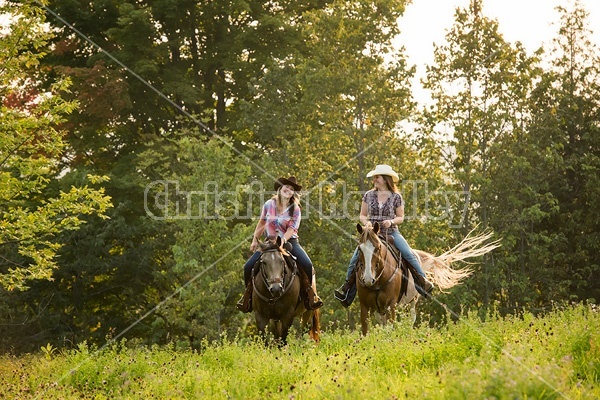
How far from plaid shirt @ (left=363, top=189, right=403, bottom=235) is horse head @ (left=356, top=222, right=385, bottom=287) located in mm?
718

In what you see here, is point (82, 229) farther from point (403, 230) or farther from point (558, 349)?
point (558, 349)

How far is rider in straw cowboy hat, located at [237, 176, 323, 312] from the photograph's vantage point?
12609 millimetres

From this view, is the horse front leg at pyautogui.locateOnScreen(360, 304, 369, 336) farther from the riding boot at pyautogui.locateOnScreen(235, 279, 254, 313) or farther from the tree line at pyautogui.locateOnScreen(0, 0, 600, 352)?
the tree line at pyautogui.locateOnScreen(0, 0, 600, 352)

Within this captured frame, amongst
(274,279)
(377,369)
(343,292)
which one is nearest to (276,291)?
(274,279)

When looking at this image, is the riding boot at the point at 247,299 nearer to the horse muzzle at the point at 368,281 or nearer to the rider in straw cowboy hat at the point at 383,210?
the rider in straw cowboy hat at the point at 383,210

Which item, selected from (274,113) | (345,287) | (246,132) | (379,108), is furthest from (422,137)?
(345,287)

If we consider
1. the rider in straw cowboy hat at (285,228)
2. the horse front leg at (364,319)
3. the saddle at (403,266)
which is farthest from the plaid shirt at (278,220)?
the horse front leg at (364,319)

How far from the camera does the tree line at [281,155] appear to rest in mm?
24703

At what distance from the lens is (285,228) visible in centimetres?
1285

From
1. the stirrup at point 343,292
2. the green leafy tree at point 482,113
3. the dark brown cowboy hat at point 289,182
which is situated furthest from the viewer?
the green leafy tree at point 482,113

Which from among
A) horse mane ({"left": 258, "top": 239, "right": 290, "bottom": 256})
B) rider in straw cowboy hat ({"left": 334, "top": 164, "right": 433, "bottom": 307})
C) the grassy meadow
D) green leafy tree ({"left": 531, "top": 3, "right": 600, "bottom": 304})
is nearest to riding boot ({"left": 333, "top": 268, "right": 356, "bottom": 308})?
rider in straw cowboy hat ({"left": 334, "top": 164, "right": 433, "bottom": 307})

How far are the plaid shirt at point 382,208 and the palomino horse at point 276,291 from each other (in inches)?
65.5

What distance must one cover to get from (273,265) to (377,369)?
4.33 m

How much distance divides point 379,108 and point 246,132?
6.56 meters
